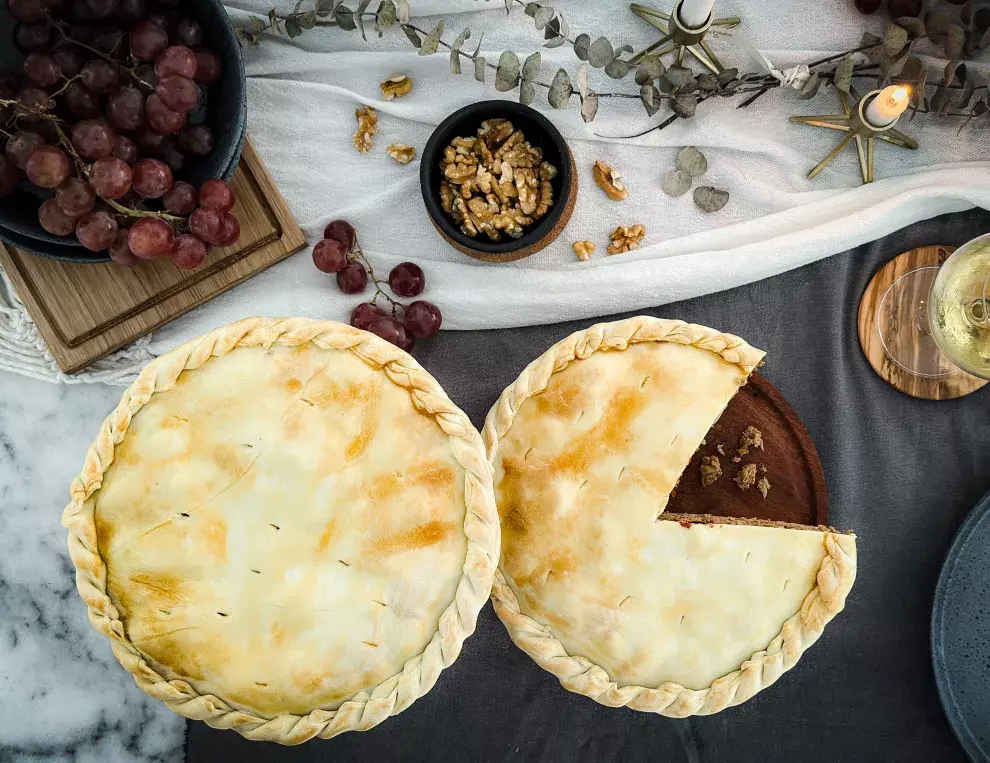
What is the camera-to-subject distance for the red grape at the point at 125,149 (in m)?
1.54

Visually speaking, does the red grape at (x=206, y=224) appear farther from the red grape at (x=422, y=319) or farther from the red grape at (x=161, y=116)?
the red grape at (x=422, y=319)

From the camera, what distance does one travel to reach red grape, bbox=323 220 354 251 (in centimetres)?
185

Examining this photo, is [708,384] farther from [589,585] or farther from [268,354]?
[268,354]

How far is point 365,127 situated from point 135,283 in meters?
0.69

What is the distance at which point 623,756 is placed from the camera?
1.93 metres

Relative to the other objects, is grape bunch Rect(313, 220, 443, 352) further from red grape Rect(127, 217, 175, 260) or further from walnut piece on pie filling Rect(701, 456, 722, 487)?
walnut piece on pie filling Rect(701, 456, 722, 487)

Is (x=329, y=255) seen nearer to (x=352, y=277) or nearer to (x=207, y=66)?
(x=352, y=277)

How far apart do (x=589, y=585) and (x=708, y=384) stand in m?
0.52

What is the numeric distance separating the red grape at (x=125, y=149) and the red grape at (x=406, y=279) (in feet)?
2.03

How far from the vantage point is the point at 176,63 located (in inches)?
59.2

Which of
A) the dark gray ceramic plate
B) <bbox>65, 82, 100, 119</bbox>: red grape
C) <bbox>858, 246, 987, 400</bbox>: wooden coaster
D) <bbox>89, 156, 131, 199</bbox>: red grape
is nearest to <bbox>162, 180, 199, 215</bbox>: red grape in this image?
<bbox>89, 156, 131, 199</bbox>: red grape

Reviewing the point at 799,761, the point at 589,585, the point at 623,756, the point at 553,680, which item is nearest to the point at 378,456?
the point at 589,585

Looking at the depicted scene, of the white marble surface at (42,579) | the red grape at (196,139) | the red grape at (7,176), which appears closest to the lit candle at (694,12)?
the red grape at (196,139)

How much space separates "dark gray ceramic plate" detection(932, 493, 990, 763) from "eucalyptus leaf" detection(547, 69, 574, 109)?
1431 mm
